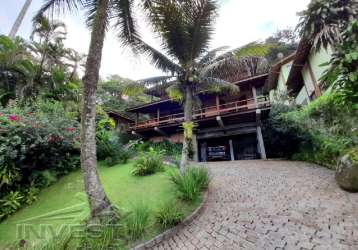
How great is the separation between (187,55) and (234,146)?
1104cm

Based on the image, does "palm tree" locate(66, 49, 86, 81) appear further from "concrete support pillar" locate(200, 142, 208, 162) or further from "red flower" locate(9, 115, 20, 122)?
"concrete support pillar" locate(200, 142, 208, 162)

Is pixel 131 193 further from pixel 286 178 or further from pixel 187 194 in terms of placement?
pixel 286 178

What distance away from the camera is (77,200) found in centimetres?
576

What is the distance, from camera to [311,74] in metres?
11.1

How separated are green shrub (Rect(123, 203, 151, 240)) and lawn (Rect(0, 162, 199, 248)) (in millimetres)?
148

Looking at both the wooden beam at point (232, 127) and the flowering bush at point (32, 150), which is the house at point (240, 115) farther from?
the flowering bush at point (32, 150)

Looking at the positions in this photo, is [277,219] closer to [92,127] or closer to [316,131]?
[92,127]

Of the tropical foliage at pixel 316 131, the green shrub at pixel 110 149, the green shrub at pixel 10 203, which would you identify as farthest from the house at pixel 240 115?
the green shrub at pixel 10 203

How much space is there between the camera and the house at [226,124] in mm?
13633

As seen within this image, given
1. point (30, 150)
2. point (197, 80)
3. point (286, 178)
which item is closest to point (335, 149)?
point (286, 178)

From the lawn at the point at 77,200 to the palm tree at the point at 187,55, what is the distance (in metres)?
1.27

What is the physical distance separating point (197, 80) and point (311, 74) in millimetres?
8002

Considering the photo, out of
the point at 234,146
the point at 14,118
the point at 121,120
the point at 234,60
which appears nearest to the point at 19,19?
the point at 14,118

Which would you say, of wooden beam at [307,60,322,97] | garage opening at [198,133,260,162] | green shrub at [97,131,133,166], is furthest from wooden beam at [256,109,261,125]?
green shrub at [97,131,133,166]
